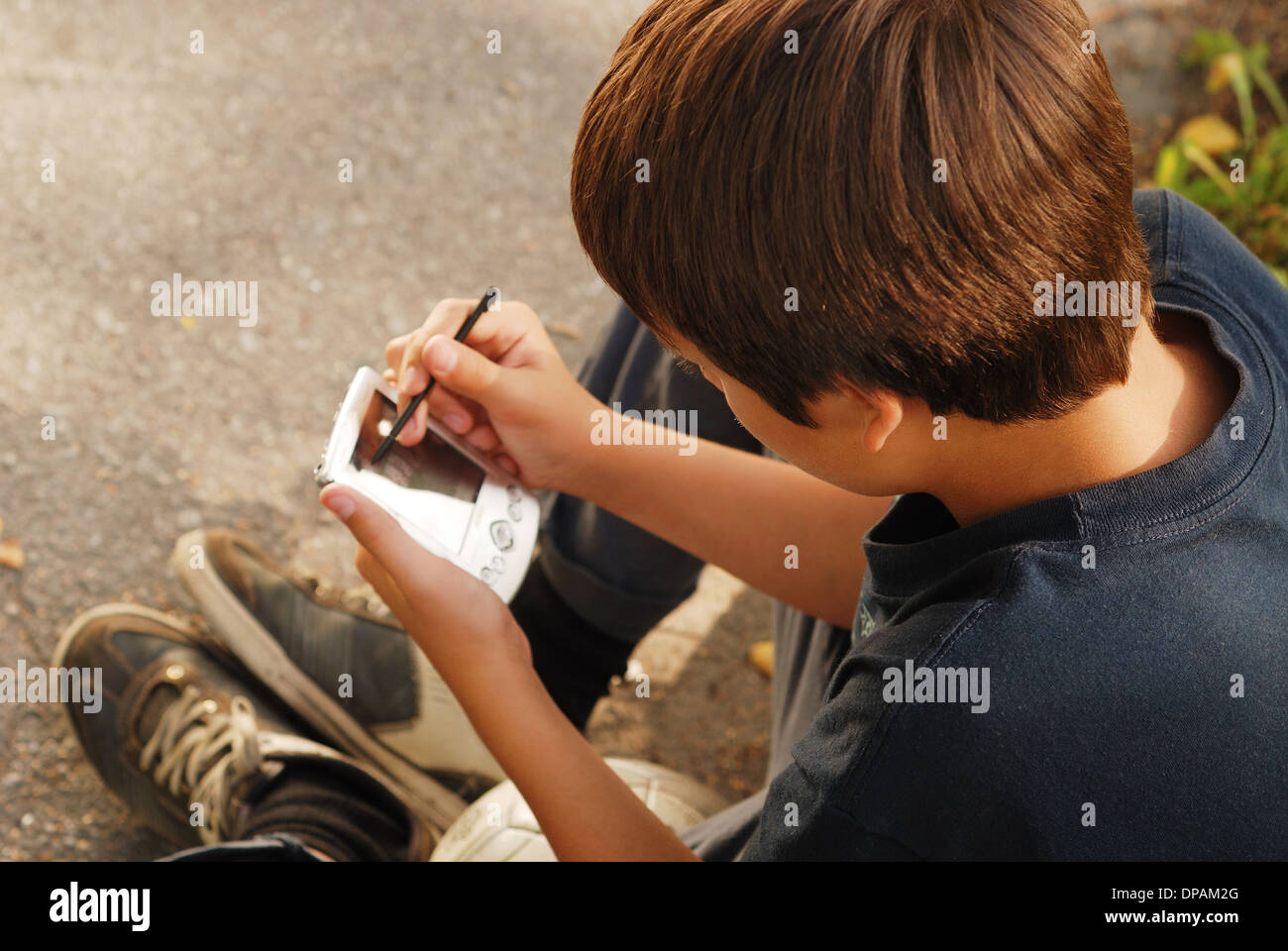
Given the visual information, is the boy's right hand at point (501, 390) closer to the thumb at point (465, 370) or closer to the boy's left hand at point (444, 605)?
the thumb at point (465, 370)

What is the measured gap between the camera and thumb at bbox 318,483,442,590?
1121 mm

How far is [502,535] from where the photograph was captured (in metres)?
1.30

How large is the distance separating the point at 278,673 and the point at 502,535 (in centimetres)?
56

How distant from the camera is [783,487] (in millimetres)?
1308

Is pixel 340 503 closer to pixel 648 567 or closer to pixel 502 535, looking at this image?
pixel 502 535

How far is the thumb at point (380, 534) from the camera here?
44.1 inches

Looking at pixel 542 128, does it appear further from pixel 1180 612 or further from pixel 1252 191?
pixel 1180 612

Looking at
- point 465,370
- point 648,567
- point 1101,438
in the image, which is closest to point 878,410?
point 1101,438

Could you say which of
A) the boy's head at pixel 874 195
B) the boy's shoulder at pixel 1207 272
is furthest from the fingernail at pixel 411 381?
the boy's shoulder at pixel 1207 272

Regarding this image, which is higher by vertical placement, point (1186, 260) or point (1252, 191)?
point (1252, 191)

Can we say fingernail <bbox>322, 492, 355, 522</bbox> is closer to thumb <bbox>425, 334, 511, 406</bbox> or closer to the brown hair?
thumb <bbox>425, 334, 511, 406</bbox>
